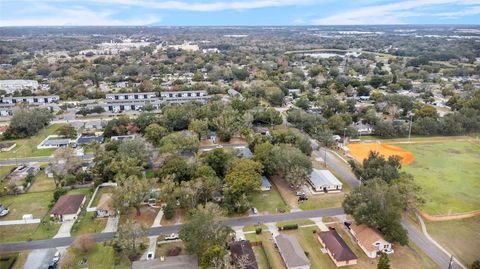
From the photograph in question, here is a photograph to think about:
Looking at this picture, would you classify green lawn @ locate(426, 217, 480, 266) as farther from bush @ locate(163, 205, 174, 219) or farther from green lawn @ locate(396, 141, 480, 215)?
bush @ locate(163, 205, 174, 219)

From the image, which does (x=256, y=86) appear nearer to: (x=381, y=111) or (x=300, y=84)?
(x=300, y=84)

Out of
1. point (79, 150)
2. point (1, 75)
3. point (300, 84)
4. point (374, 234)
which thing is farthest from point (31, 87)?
point (374, 234)

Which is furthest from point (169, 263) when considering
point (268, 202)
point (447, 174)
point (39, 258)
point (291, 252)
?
point (447, 174)

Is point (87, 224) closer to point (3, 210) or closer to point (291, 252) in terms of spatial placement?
point (3, 210)

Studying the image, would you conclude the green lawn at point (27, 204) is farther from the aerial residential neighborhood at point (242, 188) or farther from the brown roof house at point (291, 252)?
the brown roof house at point (291, 252)

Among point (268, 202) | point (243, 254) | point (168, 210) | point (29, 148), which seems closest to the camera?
point (243, 254)
